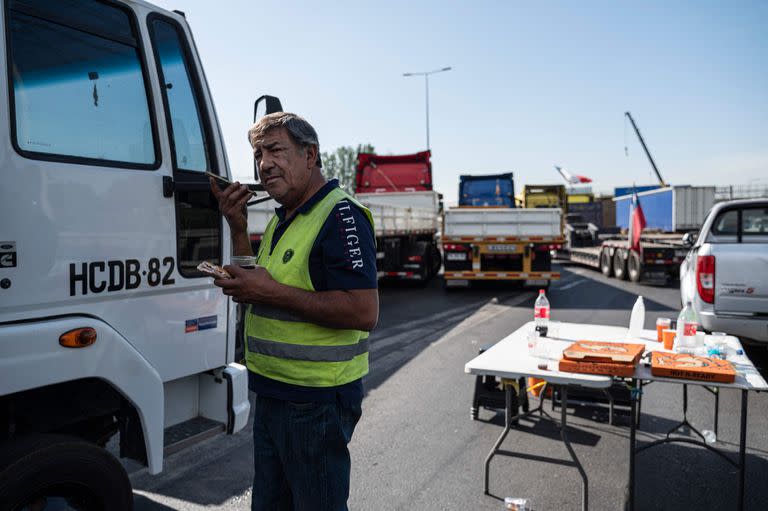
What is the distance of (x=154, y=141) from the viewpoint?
8.89ft

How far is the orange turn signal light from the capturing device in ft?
7.04

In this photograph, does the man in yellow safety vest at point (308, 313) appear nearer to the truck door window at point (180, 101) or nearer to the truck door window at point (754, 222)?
the truck door window at point (180, 101)

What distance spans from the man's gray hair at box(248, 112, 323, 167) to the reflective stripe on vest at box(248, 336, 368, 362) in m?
0.66

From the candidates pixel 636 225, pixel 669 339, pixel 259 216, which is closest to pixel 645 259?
pixel 636 225

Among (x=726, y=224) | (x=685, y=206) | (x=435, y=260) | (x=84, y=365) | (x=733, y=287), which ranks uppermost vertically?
(x=685, y=206)

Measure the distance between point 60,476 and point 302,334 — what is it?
1046mm

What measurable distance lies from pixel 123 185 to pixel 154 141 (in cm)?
33

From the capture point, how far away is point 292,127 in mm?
1937

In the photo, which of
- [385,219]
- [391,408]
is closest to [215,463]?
[391,408]

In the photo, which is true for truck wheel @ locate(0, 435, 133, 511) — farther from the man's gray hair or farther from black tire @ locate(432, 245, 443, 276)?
black tire @ locate(432, 245, 443, 276)

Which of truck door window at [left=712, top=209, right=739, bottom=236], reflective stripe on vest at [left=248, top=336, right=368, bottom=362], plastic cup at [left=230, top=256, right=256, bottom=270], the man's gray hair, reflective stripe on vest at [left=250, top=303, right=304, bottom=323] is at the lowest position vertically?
reflective stripe on vest at [left=248, top=336, right=368, bottom=362]

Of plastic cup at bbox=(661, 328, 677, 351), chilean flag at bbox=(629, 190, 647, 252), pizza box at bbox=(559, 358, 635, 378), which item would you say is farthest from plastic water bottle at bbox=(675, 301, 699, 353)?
chilean flag at bbox=(629, 190, 647, 252)

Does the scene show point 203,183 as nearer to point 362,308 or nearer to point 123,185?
point 123,185

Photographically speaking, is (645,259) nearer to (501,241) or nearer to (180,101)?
(501,241)
